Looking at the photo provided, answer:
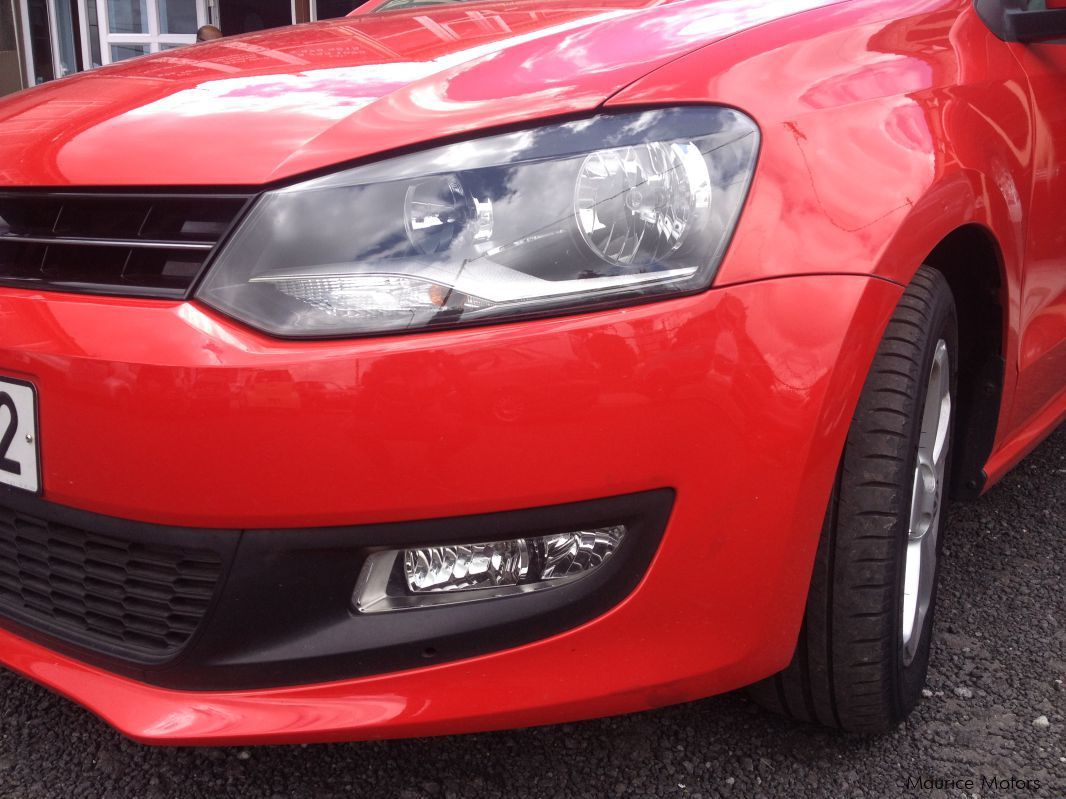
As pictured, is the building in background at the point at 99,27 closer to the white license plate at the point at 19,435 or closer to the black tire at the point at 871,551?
the white license plate at the point at 19,435

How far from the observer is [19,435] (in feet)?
4.16

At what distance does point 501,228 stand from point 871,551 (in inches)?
25.6

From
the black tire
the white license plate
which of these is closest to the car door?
the black tire

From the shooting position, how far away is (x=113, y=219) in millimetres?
1322

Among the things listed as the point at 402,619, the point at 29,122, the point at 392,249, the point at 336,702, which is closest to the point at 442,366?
the point at 392,249

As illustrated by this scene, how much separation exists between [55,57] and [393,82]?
9.77 m

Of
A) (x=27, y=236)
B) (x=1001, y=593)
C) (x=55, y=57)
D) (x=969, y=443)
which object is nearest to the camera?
(x=27, y=236)

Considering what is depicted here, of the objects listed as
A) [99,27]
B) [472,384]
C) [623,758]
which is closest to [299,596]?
[472,384]

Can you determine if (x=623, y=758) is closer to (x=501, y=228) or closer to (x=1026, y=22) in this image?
(x=501, y=228)

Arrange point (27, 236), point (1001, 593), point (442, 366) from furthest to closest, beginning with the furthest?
point (1001, 593) → point (27, 236) → point (442, 366)

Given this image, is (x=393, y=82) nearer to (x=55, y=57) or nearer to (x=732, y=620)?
(x=732, y=620)

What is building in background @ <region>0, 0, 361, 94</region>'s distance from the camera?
8.87 m

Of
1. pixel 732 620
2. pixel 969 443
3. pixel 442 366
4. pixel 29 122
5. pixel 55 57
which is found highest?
pixel 29 122

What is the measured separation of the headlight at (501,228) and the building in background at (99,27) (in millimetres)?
7965
